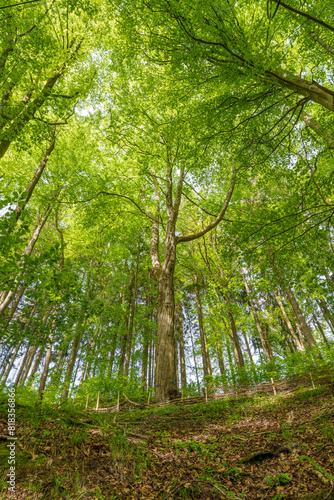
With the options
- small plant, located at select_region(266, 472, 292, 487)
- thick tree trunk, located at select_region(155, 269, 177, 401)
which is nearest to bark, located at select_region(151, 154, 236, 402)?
thick tree trunk, located at select_region(155, 269, 177, 401)

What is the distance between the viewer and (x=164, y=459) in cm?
328

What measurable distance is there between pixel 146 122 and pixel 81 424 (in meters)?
9.02

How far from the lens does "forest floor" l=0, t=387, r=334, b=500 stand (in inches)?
95.3

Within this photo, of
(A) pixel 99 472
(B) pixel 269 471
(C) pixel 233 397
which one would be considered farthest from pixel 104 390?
(B) pixel 269 471

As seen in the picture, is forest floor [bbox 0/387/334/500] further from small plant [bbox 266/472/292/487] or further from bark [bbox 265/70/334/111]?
bark [bbox 265/70/334/111]

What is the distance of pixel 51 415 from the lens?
3.80 meters

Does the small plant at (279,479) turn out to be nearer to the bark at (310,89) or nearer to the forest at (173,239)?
the forest at (173,239)

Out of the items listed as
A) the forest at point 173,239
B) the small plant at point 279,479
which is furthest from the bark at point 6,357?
the small plant at point 279,479

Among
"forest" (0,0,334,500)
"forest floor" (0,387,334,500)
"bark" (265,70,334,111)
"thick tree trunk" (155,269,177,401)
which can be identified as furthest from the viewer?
"thick tree trunk" (155,269,177,401)

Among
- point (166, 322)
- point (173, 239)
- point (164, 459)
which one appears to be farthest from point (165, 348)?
point (173, 239)

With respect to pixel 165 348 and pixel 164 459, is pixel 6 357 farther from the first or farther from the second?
pixel 164 459

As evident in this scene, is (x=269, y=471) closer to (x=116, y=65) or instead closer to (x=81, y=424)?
(x=81, y=424)

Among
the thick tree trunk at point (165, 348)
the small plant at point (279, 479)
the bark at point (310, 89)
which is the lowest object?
the small plant at point (279, 479)

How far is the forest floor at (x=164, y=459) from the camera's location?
7.95 ft
